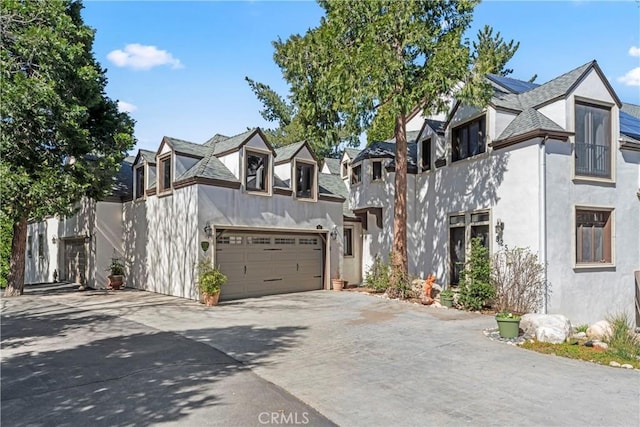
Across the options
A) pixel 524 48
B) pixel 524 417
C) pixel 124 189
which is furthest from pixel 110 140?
pixel 524 48

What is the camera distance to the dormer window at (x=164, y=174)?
17.0 metres

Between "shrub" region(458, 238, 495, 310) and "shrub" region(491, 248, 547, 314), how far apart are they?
16.6 inches

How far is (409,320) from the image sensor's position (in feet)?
38.9

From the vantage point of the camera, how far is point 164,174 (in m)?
17.3

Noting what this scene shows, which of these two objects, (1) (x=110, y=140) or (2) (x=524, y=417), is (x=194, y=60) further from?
(2) (x=524, y=417)

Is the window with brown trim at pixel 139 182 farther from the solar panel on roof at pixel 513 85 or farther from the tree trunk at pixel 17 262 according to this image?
the solar panel on roof at pixel 513 85

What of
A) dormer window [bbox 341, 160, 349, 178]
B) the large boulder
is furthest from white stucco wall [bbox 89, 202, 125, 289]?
the large boulder

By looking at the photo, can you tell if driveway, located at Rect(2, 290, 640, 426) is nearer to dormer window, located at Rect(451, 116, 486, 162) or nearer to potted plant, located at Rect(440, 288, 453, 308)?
potted plant, located at Rect(440, 288, 453, 308)

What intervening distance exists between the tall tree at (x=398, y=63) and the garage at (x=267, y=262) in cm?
431

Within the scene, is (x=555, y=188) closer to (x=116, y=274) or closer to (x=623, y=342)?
(x=623, y=342)

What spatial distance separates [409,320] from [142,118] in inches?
559

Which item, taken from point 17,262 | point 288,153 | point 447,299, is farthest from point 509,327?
point 17,262

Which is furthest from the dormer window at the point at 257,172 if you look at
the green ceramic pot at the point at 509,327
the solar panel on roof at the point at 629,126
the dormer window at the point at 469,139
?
the solar panel on roof at the point at 629,126

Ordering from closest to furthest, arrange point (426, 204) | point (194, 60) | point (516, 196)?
point (194, 60), point (516, 196), point (426, 204)
